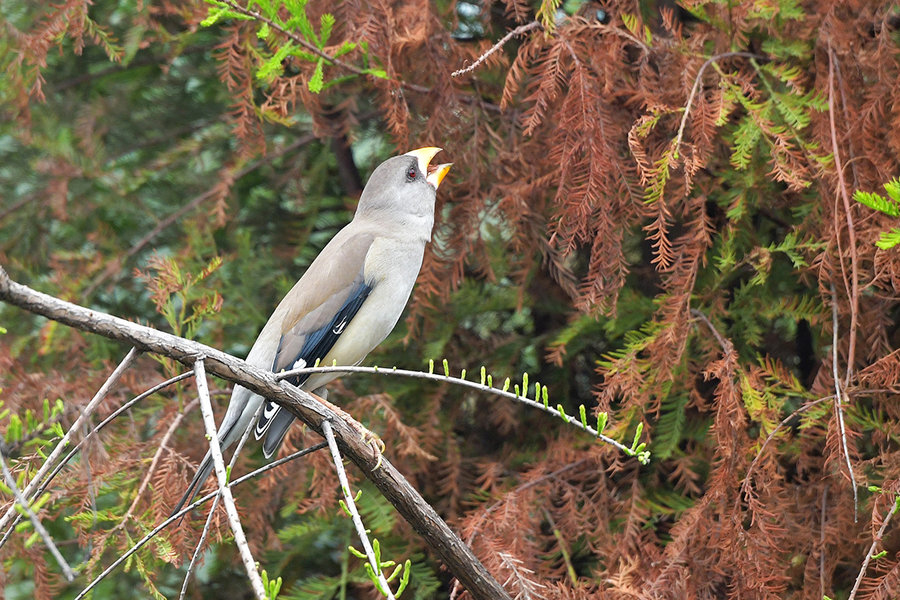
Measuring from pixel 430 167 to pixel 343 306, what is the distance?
2.23ft

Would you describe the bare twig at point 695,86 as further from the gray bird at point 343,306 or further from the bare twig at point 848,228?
the gray bird at point 343,306

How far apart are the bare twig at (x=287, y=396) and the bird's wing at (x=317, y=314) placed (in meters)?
0.70

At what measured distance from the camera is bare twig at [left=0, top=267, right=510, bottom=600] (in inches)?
84.5

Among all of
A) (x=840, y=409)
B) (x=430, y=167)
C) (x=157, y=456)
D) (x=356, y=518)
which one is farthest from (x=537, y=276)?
(x=356, y=518)

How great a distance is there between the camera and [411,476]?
4109 mm

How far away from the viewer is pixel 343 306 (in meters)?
3.65

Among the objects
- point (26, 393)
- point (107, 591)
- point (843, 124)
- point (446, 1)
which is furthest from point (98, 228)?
point (843, 124)

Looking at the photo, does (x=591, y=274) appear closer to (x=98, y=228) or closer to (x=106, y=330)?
(x=106, y=330)

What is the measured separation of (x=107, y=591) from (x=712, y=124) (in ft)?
10.8

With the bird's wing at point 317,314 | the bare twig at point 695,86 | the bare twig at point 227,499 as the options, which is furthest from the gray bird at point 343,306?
the bare twig at point 227,499

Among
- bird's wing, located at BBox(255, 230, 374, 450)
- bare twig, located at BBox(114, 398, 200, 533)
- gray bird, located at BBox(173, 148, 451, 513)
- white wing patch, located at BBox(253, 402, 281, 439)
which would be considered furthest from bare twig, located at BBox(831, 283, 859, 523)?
bare twig, located at BBox(114, 398, 200, 533)

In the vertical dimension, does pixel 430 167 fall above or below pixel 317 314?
above

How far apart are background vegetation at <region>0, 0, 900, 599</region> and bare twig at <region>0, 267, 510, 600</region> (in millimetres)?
359

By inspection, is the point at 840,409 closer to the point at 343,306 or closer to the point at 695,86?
the point at 695,86
